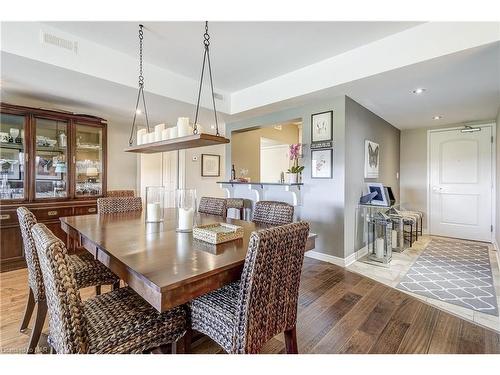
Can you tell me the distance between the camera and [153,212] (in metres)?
2.18

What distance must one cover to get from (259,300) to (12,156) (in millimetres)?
3751

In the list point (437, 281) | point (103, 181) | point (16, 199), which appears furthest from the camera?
point (103, 181)

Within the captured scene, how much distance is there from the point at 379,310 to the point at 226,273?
5.76 feet

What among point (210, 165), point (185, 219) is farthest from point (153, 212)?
point (210, 165)

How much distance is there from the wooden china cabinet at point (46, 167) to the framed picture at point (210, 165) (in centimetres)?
234

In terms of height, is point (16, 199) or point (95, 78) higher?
point (95, 78)

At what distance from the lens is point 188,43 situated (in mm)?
2576

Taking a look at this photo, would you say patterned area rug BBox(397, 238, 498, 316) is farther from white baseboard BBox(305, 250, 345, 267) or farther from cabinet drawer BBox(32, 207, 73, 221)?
cabinet drawer BBox(32, 207, 73, 221)

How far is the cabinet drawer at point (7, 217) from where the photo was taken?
118 inches

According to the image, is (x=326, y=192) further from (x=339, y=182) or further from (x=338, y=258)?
(x=338, y=258)

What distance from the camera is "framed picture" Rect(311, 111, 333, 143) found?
11.2 feet

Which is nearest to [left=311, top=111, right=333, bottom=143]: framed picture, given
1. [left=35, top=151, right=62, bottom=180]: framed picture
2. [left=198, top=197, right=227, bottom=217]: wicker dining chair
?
[left=198, top=197, right=227, bottom=217]: wicker dining chair

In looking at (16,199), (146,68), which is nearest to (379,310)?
(146,68)
